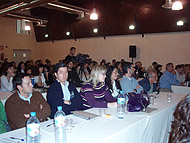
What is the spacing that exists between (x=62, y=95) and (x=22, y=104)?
0.63m

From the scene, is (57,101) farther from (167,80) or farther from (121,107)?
(167,80)

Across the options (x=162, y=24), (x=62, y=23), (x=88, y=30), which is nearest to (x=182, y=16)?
(x=162, y=24)

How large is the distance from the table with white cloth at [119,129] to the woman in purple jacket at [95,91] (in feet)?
0.36

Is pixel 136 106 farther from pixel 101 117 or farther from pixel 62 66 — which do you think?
pixel 62 66

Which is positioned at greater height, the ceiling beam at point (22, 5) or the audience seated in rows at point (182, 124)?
the ceiling beam at point (22, 5)

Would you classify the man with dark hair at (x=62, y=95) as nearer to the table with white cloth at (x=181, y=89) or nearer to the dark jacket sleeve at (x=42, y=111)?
the dark jacket sleeve at (x=42, y=111)

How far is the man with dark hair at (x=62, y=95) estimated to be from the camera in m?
2.82

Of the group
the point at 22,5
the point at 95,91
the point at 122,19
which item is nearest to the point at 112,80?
the point at 95,91

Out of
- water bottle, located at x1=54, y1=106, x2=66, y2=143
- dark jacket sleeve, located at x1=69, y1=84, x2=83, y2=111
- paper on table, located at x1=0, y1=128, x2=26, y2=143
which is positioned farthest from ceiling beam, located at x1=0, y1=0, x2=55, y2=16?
water bottle, located at x1=54, y1=106, x2=66, y2=143

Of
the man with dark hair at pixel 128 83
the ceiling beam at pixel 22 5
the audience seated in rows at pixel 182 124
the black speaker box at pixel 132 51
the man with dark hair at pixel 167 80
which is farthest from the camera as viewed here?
the black speaker box at pixel 132 51

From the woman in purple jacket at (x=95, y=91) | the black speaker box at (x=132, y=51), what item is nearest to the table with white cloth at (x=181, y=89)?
the woman in purple jacket at (x=95, y=91)

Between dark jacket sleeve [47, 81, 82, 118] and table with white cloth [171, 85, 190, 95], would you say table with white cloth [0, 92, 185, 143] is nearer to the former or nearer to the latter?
dark jacket sleeve [47, 81, 82, 118]

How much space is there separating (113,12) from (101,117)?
8442 millimetres

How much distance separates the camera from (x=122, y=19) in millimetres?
9875
